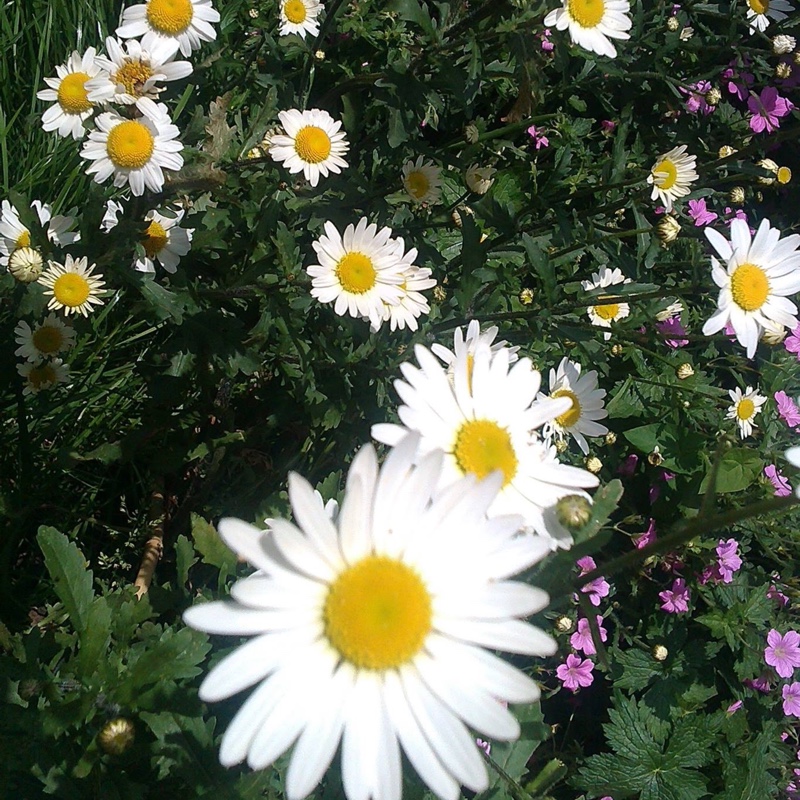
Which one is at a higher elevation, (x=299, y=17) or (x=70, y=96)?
(x=299, y=17)

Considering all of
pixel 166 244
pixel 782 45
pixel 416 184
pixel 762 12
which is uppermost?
pixel 762 12

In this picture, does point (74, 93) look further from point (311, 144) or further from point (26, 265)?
point (311, 144)

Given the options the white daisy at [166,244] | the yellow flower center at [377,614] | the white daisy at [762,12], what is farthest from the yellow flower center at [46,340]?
the white daisy at [762,12]

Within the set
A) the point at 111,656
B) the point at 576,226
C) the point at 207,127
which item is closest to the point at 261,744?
the point at 111,656

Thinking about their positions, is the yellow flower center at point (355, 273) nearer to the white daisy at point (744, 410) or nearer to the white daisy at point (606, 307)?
the white daisy at point (606, 307)

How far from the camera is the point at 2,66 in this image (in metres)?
3.03

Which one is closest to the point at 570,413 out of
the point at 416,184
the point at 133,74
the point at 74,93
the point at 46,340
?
the point at 416,184

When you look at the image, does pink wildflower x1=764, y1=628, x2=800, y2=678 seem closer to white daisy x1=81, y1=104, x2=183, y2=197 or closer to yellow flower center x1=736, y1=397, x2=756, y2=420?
yellow flower center x1=736, y1=397, x2=756, y2=420

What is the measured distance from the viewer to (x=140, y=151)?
6.48ft

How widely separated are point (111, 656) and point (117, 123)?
1.39 m

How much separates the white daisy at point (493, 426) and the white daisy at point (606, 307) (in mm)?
1404

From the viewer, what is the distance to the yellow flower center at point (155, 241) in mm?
2180

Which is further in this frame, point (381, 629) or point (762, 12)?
point (762, 12)

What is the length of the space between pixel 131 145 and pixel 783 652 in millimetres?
2735
